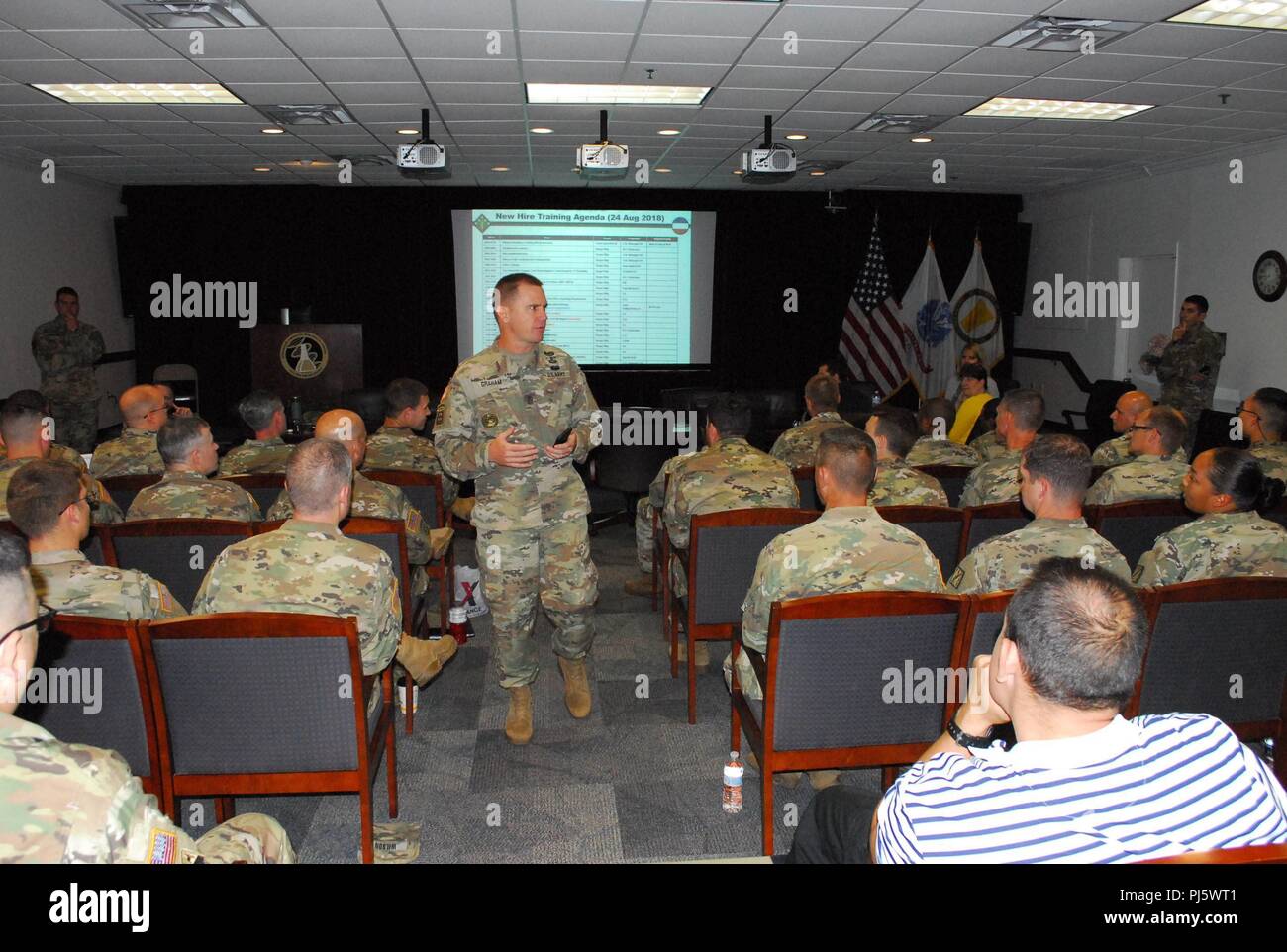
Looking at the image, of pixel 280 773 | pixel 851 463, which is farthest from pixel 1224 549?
pixel 280 773

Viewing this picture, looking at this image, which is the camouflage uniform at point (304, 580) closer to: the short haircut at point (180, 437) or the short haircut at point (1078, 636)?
the short haircut at point (180, 437)

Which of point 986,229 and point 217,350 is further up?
point 986,229

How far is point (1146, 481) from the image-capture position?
3.99 metres

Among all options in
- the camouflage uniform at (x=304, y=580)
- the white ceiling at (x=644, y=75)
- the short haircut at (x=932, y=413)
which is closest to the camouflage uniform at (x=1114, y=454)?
the short haircut at (x=932, y=413)

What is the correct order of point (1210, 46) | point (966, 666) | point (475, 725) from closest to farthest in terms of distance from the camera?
point (966, 666)
point (475, 725)
point (1210, 46)

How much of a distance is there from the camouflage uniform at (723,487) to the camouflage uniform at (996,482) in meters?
0.80

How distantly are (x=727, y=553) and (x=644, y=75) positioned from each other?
3.37 metres

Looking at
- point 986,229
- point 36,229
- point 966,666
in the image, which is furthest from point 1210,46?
point 36,229

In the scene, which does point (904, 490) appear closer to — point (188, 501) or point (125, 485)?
point (188, 501)

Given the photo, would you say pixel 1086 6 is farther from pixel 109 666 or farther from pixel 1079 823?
pixel 109 666

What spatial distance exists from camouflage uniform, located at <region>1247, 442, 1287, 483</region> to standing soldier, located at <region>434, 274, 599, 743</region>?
3102mm

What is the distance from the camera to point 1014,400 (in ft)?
13.6

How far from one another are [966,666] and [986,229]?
10371 mm

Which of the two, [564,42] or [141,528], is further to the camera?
[564,42]
